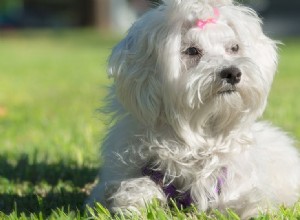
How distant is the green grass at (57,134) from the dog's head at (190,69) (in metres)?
0.48

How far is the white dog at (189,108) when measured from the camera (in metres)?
3.84

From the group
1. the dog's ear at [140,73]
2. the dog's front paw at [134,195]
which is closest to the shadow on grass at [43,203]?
the dog's front paw at [134,195]

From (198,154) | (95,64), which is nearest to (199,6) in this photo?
(198,154)

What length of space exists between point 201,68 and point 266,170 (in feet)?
2.90

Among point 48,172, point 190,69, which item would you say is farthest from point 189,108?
point 48,172

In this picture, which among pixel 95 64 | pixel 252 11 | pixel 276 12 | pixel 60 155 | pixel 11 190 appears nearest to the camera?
pixel 252 11

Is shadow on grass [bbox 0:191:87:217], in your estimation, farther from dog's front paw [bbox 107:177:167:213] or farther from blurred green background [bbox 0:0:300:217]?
dog's front paw [bbox 107:177:167:213]

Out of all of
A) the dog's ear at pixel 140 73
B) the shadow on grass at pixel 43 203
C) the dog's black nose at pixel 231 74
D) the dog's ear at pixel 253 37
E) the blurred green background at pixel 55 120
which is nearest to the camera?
the dog's black nose at pixel 231 74

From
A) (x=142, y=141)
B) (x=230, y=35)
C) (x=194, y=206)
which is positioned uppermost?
(x=230, y=35)

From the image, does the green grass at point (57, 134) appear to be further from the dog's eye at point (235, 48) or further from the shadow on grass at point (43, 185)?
the dog's eye at point (235, 48)

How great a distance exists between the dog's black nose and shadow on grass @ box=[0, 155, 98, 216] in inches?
45.3

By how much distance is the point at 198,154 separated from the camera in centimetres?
400

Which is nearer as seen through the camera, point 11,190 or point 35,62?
point 11,190

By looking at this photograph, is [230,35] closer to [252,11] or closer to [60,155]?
[252,11]
